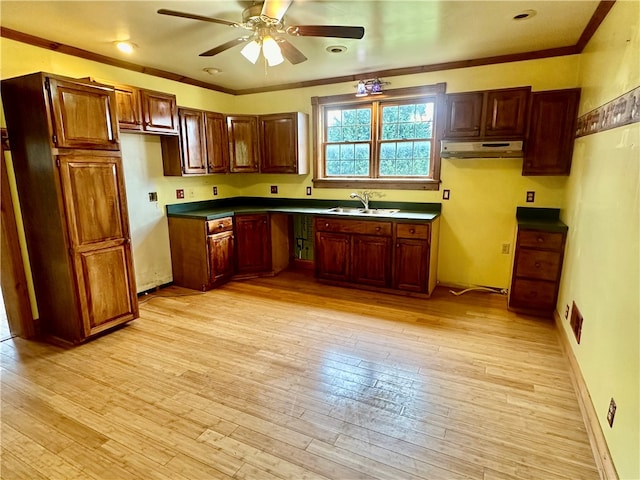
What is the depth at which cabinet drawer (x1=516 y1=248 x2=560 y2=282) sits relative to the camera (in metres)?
3.17

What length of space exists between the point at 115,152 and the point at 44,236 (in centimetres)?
89

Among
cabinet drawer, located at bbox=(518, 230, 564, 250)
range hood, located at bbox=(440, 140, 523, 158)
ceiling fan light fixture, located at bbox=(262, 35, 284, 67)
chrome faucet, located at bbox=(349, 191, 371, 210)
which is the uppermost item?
ceiling fan light fixture, located at bbox=(262, 35, 284, 67)

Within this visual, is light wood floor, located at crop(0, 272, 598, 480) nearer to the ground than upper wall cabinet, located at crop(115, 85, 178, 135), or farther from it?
nearer to the ground

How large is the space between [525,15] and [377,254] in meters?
2.45

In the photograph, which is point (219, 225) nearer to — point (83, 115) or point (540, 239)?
point (83, 115)

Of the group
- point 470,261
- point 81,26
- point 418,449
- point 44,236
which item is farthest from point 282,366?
point 81,26

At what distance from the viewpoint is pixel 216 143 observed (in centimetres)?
444

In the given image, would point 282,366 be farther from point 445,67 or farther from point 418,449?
point 445,67

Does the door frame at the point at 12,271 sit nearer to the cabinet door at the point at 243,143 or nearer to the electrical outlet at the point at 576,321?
the cabinet door at the point at 243,143

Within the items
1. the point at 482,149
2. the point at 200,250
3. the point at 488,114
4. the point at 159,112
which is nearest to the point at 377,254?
the point at 482,149

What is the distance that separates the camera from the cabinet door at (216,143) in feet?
14.2

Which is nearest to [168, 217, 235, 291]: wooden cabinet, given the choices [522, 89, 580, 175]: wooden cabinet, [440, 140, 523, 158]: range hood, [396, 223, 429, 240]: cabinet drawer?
[396, 223, 429, 240]: cabinet drawer

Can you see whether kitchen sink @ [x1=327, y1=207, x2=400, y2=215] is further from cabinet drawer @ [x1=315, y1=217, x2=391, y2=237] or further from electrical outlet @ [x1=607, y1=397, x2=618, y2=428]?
electrical outlet @ [x1=607, y1=397, x2=618, y2=428]

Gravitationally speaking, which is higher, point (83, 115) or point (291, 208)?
point (83, 115)
